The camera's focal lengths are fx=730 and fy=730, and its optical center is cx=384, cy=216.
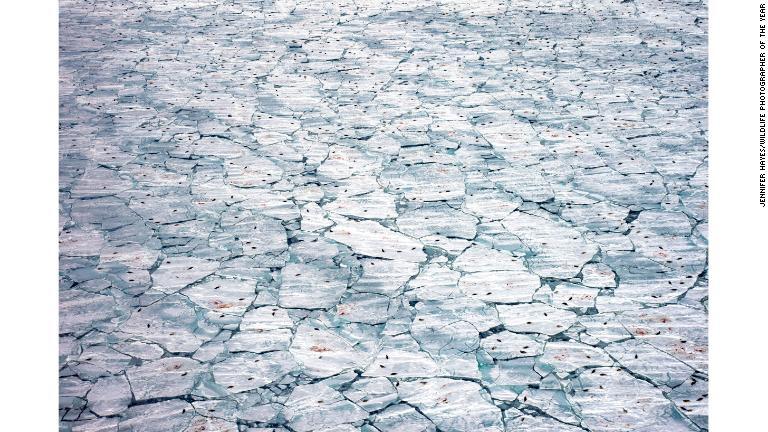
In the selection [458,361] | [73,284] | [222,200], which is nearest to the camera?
[458,361]

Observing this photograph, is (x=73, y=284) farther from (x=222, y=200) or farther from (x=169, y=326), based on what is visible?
(x=222, y=200)

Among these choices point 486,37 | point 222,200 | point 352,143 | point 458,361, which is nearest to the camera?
point 458,361

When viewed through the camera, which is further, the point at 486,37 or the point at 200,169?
the point at 486,37

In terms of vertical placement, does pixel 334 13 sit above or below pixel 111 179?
Answer: above

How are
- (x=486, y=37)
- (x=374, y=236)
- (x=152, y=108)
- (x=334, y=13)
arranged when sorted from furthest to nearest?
(x=334, y=13) < (x=486, y=37) < (x=152, y=108) < (x=374, y=236)

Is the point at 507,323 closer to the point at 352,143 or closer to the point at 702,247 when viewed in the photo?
the point at 702,247

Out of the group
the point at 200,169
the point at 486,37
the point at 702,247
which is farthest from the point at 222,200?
the point at 486,37

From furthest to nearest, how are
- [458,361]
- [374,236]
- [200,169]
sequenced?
[200,169] < [374,236] < [458,361]

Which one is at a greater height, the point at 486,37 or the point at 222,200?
the point at 486,37

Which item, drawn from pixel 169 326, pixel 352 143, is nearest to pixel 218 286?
pixel 169 326

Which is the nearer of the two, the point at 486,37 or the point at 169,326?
the point at 169,326
